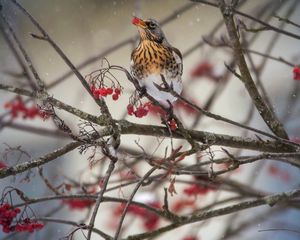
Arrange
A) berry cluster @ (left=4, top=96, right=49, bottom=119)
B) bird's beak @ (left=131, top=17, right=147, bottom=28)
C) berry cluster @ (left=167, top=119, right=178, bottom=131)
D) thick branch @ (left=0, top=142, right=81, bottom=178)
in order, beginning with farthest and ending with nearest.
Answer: berry cluster @ (left=4, top=96, right=49, bottom=119)
bird's beak @ (left=131, top=17, right=147, bottom=28)
berry cluster @ (left=167, top=119, right=178, bottom=131)
thick branch @ (left=0, top=142, right=81, bottom=178)

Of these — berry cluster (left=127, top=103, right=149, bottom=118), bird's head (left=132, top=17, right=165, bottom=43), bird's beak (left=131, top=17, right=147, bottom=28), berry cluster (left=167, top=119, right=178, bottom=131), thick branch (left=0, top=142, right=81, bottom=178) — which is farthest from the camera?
bird's head (left=132, top=17, right=165, bottom=43)

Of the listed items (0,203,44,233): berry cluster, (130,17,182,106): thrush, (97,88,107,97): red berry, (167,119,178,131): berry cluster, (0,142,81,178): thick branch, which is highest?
(130,17,182,106): thrush

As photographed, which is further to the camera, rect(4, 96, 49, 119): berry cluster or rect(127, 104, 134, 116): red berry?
rect(4, 96, 49, 119): berry cluster

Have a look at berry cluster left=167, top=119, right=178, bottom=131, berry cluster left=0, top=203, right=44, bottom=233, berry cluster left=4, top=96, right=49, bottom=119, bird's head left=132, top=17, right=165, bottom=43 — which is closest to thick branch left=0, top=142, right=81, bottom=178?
berry cluster left=0, top=203, right=44, bottom=233

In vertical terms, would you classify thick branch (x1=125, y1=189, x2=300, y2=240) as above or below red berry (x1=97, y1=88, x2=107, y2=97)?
below

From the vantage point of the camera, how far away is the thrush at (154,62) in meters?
1.67

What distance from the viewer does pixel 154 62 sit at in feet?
5.59

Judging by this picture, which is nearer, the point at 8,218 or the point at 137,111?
the point at 8,218

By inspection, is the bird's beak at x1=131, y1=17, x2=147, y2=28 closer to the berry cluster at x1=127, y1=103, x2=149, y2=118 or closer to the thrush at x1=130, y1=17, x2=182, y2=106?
the thrush at x1=130, y1=17, x2=182, y2=106

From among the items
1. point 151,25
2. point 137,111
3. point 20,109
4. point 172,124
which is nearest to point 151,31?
point 151,25

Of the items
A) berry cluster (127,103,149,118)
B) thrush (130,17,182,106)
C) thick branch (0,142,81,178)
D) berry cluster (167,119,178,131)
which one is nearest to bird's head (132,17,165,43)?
thrush (130,17,182,106)

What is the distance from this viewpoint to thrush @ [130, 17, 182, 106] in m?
1.67

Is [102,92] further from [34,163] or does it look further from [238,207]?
[238,207]

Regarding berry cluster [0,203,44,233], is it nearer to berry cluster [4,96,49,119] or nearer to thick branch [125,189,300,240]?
thick branch [125,189,300,240]
